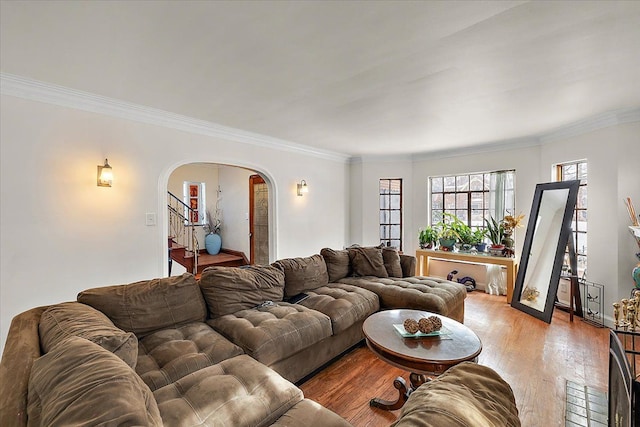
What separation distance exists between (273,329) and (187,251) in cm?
444

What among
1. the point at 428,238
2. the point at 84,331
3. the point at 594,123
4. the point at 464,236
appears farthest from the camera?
the point at 428,238

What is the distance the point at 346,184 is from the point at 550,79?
3.87 metres

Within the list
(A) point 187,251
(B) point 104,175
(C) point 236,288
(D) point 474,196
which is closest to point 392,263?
(C) point 236,288

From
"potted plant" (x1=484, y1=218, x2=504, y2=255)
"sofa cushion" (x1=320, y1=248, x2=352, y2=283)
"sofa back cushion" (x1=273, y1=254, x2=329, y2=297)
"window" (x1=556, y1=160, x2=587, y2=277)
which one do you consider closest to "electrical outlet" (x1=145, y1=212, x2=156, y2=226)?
"sofa back cushion" (x1=273, y1=254, x2=329, y2=297)

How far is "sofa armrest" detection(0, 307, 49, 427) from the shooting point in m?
0.94

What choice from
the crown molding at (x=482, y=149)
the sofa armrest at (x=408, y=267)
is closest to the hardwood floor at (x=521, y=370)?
the sofa armrest at (x=408, y=267)

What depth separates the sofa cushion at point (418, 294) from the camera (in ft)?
9.67

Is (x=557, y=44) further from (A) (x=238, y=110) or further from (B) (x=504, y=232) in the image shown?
(B) (x=504, y=232)

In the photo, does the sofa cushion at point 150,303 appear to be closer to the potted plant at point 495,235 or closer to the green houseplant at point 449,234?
the green houseplant at point 449,234

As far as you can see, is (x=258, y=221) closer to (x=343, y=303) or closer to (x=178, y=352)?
(x=343, y=303)

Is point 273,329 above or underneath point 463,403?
underneath

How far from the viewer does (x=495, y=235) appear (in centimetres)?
478

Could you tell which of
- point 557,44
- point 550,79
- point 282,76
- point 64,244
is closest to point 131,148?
point 64,244

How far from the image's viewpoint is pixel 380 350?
189cm
